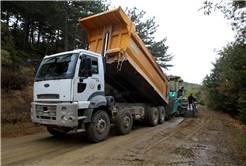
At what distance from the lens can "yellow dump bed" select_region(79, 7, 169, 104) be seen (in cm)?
573

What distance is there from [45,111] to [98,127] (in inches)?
63.2

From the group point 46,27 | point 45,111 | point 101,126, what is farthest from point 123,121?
point 46,27

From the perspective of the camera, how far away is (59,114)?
4.35m

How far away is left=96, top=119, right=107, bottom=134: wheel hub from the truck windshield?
165 centimetres

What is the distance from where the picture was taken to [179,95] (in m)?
11.9

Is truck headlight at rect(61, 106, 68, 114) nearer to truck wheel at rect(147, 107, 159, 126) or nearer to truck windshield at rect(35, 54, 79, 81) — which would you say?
truck windshield at rect(35, 54, 79, 81)

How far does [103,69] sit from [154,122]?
167 inches

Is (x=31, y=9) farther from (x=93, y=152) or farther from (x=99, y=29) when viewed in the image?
(x=93, y=152)

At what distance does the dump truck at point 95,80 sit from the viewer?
14.6 ft

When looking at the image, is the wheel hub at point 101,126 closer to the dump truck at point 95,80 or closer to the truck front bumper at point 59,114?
the dump truck at point 95,80

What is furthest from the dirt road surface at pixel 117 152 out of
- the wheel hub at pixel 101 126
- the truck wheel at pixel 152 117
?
the truck wheel at pixel 152 117

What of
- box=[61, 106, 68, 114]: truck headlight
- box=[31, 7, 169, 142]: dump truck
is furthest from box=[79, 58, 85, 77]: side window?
box=[61, 106, 68, 114]: truck headlight

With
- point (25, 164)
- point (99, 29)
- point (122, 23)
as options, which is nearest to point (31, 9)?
point (99, 29)

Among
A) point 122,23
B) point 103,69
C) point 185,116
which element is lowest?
point 185,116
